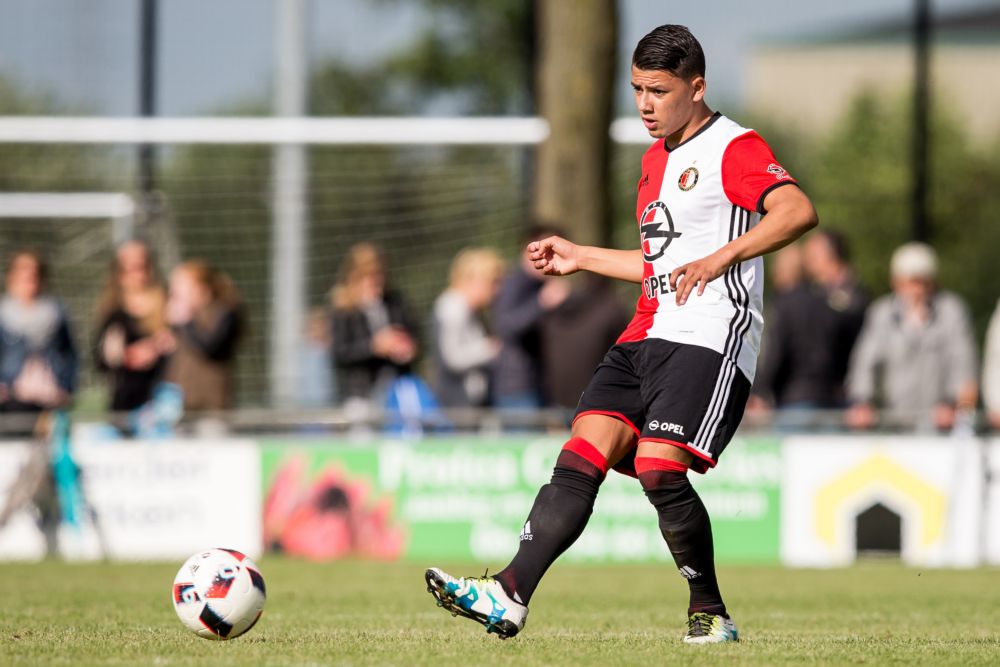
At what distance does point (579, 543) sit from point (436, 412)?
1.55 meters

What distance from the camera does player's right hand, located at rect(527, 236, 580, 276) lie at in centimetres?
659

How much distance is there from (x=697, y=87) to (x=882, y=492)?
7416mm

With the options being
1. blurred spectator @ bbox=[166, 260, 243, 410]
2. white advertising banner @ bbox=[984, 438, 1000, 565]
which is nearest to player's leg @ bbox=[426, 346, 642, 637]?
white advertising banner @ bbox=[984, 438, 1000, 565]

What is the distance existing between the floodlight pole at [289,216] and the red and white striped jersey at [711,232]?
1064 cm

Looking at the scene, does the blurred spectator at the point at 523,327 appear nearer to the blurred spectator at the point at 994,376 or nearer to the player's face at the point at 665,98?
the blurred spectator at the point at 994,376

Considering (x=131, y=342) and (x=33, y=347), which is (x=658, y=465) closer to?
(x=131, y=342)

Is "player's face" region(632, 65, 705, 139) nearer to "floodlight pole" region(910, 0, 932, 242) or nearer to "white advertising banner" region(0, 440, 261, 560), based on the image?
"white advertising banner" region(0, 440, 261, 560)

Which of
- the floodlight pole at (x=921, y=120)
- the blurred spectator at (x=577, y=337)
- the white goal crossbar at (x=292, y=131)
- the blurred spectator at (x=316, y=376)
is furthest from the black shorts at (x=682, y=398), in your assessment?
the floodlight pole at (x=921, y=120)

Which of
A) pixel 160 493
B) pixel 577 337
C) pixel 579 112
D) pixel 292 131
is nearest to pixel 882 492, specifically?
pixel 577 337

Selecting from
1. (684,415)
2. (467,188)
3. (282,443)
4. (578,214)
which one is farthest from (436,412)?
(684,415)

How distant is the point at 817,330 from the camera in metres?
13.4

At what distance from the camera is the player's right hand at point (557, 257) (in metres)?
6.59

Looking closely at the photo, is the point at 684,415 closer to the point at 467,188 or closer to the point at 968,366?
the point at 968,366

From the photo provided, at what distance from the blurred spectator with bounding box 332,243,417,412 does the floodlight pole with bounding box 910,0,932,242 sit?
5.92 m
